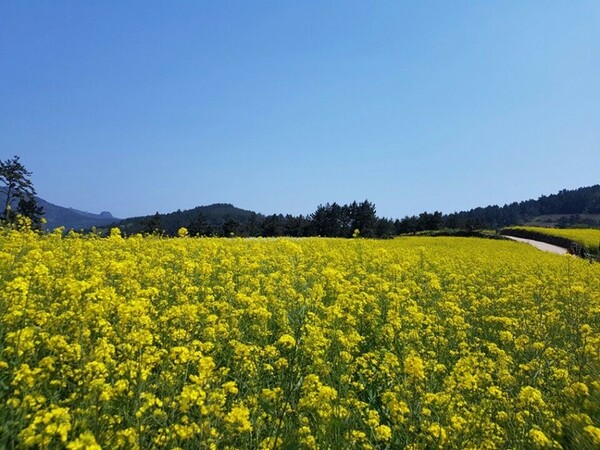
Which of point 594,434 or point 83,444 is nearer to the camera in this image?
point 83,444

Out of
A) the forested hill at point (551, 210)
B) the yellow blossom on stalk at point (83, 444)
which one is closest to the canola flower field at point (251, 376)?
the yellow blossom on stalk at point (83, 444)

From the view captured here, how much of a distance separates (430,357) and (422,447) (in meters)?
2.25

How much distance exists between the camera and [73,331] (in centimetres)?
373

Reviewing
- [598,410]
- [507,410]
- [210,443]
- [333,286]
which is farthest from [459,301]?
[210,443]

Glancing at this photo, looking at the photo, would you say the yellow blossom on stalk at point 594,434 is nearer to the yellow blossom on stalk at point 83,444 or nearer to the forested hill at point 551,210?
the yellow blossom on stalk at point 83,444

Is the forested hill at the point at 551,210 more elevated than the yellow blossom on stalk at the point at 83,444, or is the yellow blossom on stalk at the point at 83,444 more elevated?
the forested hill at the point at 551,210

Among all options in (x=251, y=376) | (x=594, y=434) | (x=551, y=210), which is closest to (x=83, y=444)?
(x=251, y=376)

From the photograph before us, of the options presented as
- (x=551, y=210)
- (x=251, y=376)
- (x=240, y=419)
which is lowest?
(x=251, y=376)

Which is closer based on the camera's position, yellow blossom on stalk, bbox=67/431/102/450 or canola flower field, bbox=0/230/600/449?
yellow blossom on stalk, bbox=67/431/102/450

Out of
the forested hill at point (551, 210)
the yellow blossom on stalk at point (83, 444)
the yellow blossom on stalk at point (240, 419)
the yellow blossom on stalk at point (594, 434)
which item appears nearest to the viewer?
the yellow blossom on stalk at point (83, 444)

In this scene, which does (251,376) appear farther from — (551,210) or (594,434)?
(551,210)

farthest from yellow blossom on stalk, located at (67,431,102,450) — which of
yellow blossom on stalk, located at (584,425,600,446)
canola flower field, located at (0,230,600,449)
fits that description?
yellow blossom on stalk, located at (584,425,600,446)

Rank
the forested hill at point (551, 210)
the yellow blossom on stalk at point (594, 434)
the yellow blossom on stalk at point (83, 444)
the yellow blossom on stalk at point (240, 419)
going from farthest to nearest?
the forested hill at point (551, 210) → the yellow blossom on stalk at point (240, 419) → the yellow blossom on stalk at point (594, 434) → the yellow blossom on stalk at point (83, 444)

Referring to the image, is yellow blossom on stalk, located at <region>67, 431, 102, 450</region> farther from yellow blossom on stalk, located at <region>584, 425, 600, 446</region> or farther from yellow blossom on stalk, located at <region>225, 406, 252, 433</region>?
yellow blossom on stalk, located at <region>584, 425, 600, 446</region>
